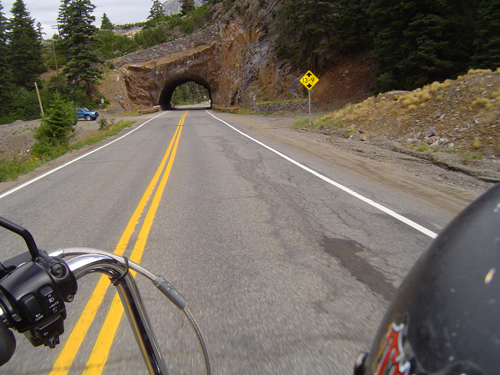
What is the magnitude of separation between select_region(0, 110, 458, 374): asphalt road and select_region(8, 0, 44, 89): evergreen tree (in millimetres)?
64810

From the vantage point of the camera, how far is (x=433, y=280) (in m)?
0.99

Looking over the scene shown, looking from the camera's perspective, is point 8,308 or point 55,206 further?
point 55,206

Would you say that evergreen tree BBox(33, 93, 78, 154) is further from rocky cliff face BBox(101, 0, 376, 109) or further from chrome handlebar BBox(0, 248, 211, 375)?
chrome handlebar BBox(0, 248, 211, 375)

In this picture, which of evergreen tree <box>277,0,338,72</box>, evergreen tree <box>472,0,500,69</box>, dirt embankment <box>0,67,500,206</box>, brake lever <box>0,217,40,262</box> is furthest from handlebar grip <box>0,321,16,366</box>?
evergreen tree <box>277,0,338,72</box>

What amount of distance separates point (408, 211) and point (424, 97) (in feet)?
33.0

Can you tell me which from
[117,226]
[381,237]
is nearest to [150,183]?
[117,226]

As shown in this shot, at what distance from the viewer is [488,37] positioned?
61.4 ft

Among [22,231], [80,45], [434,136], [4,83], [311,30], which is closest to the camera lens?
[22,231]

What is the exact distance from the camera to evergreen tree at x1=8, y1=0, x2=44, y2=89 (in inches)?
2366

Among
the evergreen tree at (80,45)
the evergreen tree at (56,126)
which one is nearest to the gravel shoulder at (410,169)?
the evergreen tree at (56,126)

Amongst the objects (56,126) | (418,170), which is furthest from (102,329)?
(56,126)

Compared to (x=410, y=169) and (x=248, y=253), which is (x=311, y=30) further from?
(x=248, y=253)

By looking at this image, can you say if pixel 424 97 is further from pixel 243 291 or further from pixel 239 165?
pixel 243 291

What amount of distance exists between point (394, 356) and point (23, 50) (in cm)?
7549
